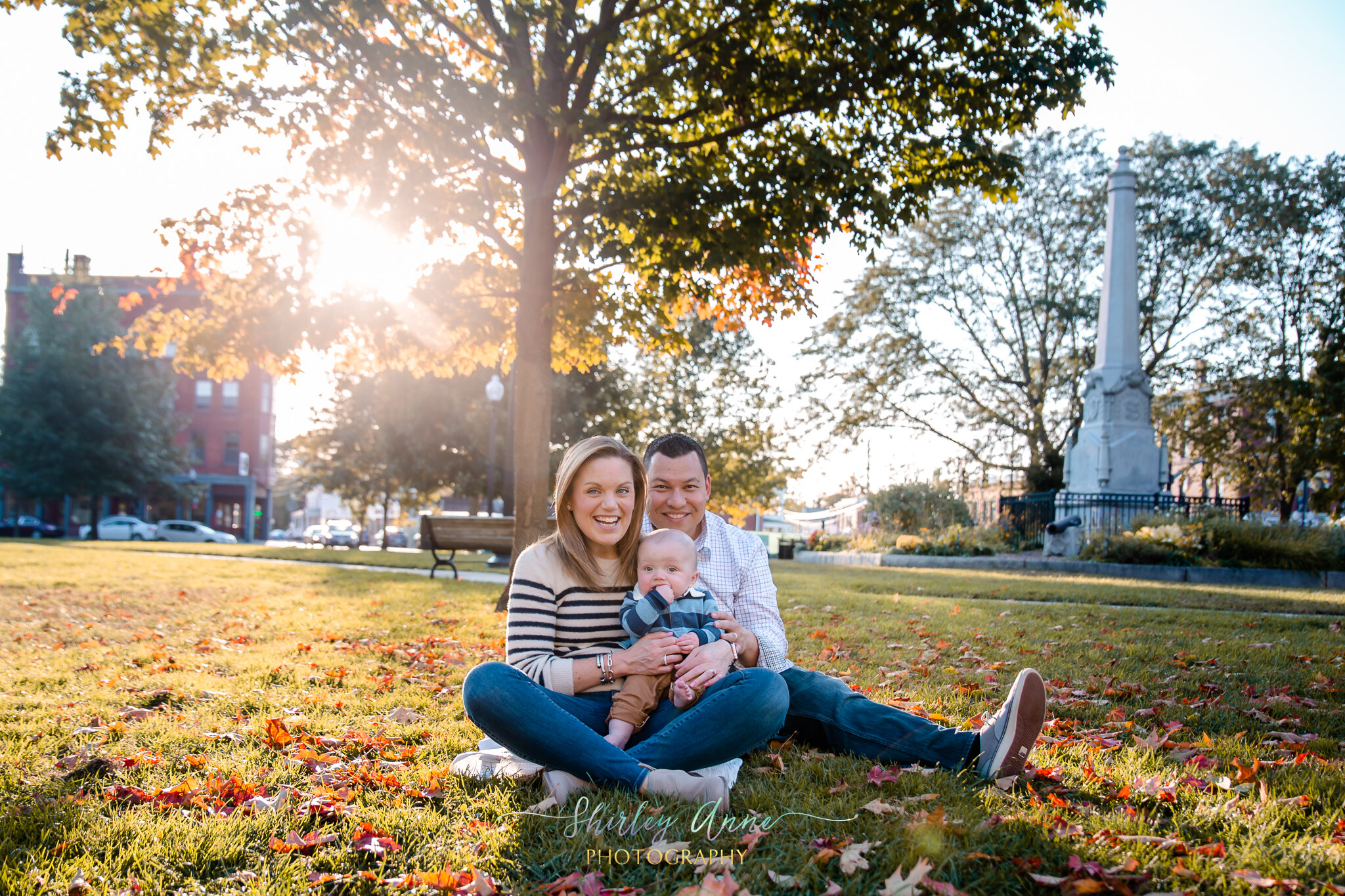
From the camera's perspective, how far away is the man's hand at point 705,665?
10.3ft

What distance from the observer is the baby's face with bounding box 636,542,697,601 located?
10.8ft

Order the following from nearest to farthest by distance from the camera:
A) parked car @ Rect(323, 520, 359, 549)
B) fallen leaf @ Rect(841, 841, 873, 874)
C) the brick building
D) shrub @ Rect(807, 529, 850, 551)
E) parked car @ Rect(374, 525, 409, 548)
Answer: fallen leaf @ Rect(841, 841, 873, 874) < shrub @ Rect(807, 529, 850, 551) < the brick building < parked car @ Rect(323, 520, 359, 549) < parked car @ Rect(374, 525, 409, 548)

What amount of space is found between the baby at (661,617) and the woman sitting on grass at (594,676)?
0.05 metres

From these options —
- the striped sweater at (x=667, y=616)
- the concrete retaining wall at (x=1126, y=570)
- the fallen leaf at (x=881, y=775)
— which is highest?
the striped sweater at (x=667, y=616)

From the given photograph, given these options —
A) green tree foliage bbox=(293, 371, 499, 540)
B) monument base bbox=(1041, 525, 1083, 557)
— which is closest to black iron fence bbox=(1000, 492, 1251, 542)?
monument base bbox=(1041, 525, 1083, 557)

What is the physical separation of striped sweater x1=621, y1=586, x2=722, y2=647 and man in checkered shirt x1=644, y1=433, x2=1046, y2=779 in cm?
9

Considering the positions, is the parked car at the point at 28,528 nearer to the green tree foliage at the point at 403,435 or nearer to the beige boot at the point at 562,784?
the green tree foliage at the point at 403,435

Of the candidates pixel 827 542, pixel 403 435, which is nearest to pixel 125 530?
pixel 403 435

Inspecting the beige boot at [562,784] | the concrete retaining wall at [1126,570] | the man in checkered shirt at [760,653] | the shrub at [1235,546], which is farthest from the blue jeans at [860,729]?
the shrub at [1235,546]

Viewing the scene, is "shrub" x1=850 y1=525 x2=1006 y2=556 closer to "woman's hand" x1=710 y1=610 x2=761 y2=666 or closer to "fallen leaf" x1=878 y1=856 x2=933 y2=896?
"woman's hand" x1=710 y1=610 x2=761 y2=666

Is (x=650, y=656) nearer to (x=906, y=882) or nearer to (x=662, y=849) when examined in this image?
(x=662, y=849)

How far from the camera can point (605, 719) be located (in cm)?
330

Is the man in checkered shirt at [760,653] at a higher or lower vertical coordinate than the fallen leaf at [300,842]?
higher

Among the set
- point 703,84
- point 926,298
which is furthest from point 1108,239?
point 703,84
